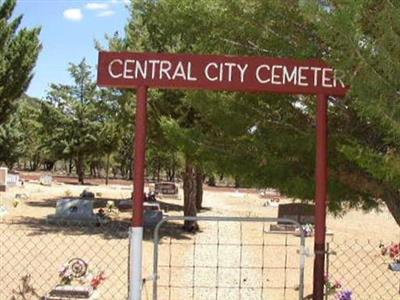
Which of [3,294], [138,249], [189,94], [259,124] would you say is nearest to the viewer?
[138,249]

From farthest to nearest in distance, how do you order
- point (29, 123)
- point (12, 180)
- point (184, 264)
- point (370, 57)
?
point (29, 123) < point (12, 180) < point (184, 264) < point (370, 57)

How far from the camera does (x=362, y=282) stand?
1295 centimetres

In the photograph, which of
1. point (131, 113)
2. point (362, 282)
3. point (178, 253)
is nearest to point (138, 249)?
point (362, 282)

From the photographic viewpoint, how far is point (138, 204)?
201 inches

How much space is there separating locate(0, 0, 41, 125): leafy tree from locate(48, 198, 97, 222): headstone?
4.01 m

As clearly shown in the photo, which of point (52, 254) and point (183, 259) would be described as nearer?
point (52, 254)

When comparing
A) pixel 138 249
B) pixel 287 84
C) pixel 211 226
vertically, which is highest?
pixel 287 84

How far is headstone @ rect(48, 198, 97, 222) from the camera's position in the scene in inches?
893

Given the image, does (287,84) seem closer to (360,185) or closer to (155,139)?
(360,185)

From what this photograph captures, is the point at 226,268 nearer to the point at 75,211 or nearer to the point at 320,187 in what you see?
the point at 320,187

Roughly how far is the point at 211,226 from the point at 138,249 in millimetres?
20316

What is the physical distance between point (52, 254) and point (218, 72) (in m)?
10.7

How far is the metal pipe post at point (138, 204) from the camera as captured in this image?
5.03 m

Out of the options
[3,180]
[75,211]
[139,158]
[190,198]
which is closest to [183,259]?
[190,198]
